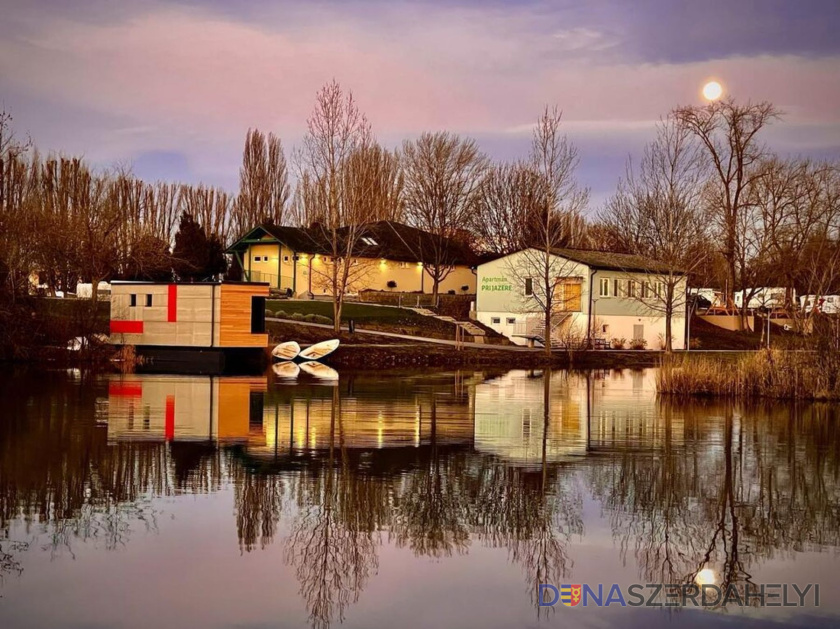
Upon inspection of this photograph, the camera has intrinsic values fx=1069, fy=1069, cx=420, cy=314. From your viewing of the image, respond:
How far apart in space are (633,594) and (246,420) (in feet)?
41.7

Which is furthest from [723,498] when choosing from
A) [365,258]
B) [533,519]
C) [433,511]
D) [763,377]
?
[365,258]

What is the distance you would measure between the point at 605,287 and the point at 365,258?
2027cm

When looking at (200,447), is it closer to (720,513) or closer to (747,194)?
(720,513)

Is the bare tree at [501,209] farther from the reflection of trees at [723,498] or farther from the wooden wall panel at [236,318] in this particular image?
the reflection of trees at [723,498]

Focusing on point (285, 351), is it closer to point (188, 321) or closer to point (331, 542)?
point (188, 321)

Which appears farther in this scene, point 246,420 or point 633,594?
point 246,420

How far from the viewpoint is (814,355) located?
26391 mm

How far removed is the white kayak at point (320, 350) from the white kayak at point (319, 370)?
26cm

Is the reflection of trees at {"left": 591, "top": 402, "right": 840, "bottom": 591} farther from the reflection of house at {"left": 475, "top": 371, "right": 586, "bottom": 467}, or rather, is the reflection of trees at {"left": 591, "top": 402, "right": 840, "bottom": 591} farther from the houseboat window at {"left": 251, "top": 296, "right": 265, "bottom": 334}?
the houseboat window at {"left": 251, "top": 296, "right": 265, "bottom": 334}

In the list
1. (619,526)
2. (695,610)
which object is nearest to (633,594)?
(695,610)

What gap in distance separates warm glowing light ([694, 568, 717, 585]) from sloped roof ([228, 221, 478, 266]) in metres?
59.7

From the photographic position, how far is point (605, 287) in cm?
5775

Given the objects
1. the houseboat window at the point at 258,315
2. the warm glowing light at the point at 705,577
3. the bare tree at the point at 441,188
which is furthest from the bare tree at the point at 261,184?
the warm glowing light at the point at 705,577

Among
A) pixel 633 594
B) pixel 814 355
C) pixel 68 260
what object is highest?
pixel 68 260
